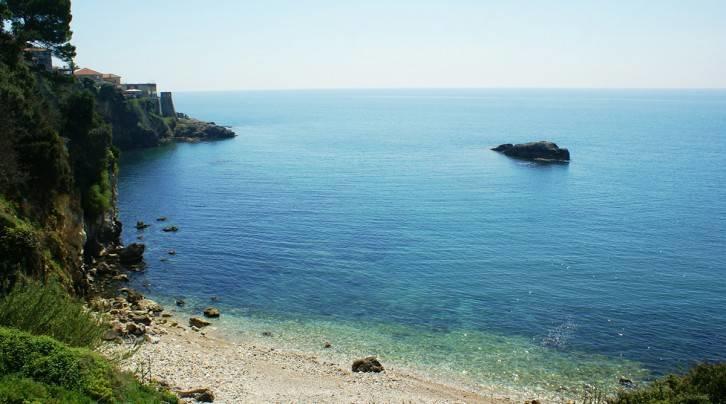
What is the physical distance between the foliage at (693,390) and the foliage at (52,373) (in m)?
23.3

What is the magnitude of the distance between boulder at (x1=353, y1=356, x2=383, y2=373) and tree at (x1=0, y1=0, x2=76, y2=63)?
54.6 meters

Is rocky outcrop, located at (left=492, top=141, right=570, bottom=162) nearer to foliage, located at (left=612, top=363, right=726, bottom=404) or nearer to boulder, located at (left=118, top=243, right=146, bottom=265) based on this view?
boulder, located at (left=118, top=243, right=146, bottom=265)

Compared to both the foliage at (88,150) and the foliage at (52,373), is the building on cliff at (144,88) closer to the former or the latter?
the foliage at (88,150)

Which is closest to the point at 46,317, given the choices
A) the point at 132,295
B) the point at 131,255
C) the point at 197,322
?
the point at 197,322

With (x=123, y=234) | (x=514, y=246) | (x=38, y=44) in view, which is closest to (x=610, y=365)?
(x=514, y=246)

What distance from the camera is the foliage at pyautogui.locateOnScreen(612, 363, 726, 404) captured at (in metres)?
25.0

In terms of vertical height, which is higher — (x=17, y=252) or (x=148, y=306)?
(x=17, y=252)

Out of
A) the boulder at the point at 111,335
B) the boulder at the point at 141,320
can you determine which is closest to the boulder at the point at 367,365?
the boulder at the point at 111,335

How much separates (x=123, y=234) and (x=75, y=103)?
18.0m

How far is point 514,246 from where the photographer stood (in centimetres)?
6981

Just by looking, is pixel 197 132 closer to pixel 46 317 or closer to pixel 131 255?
pixel 131 255

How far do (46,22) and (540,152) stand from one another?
111 metres

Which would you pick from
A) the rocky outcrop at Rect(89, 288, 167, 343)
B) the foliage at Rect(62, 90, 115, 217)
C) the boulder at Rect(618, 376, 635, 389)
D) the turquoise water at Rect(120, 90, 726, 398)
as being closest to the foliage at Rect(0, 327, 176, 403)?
the rocky outcrop at Rect(89, 288, 167, 343)

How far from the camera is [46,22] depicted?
229ft
